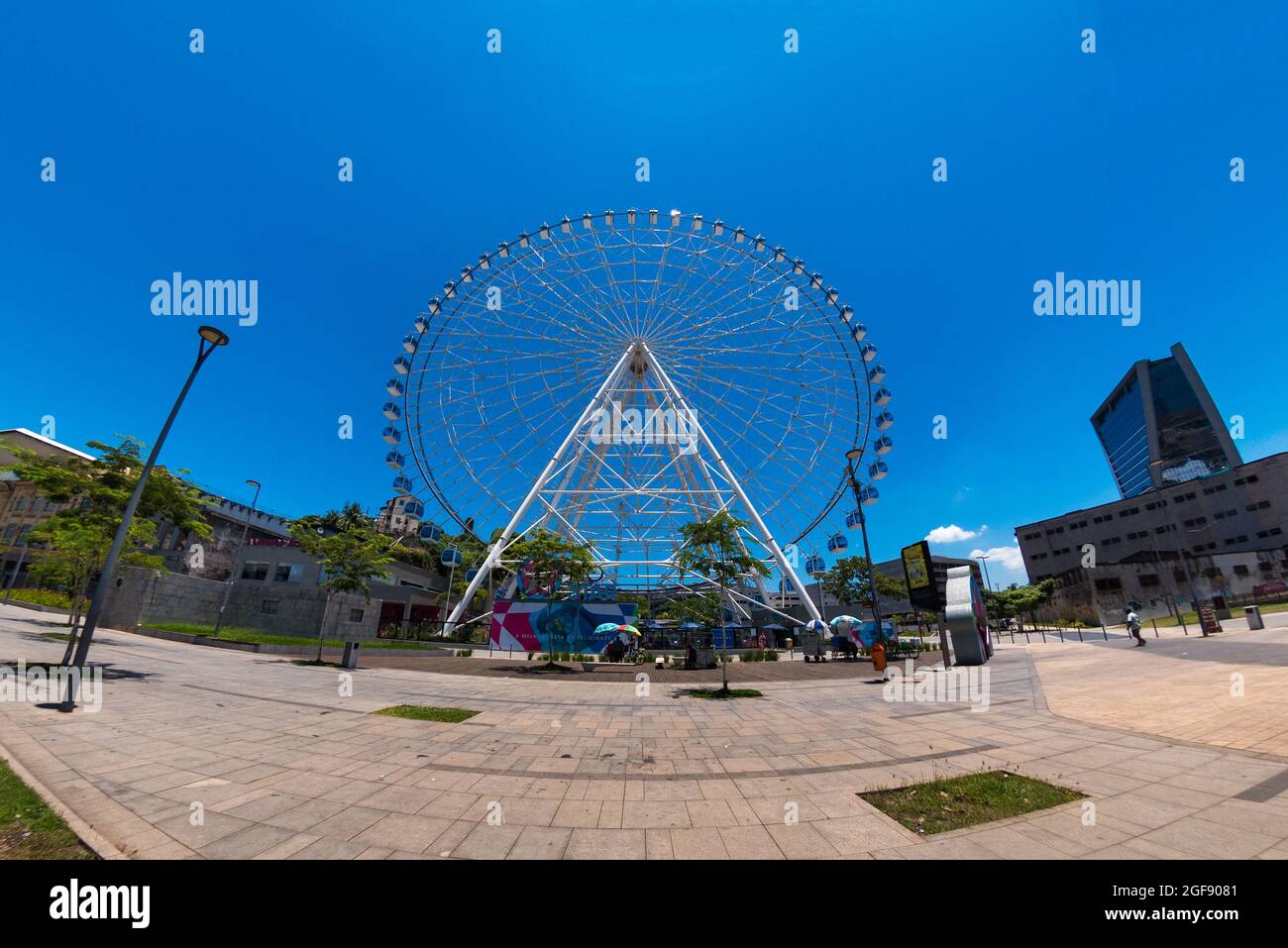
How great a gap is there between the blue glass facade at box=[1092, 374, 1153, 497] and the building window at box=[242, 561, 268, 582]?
184347 mm

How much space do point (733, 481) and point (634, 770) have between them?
32.2m

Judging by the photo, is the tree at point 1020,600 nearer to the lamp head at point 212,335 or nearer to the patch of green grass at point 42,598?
the lamp head at point 212,335

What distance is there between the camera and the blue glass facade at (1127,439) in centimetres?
13362

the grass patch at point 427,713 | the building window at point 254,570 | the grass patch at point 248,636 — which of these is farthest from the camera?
the building window at point 254,570

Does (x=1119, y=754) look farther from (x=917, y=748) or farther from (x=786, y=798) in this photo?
(x=786, y=798)

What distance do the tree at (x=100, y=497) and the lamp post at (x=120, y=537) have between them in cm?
449

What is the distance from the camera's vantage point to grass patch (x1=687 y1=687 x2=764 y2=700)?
15.5 meters

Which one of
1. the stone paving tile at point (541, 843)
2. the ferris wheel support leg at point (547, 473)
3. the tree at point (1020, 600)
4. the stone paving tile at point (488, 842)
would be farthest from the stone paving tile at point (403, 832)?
the tree at point (1020, 600)

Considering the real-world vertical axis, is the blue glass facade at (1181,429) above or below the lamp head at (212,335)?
above

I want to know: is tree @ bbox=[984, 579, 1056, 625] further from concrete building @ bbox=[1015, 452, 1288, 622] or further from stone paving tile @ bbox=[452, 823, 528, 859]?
stone paving tile @ bbox=[452, 823, 528, 859]

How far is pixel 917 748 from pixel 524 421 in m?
34.2

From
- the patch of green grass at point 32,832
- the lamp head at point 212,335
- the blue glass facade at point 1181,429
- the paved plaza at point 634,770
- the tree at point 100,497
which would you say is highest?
the blue glass facade at point 1181,429

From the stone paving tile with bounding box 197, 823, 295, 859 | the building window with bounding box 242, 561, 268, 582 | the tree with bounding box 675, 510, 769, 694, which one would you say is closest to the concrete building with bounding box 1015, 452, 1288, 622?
the tree with bounding box 675, 510, 769, 694
